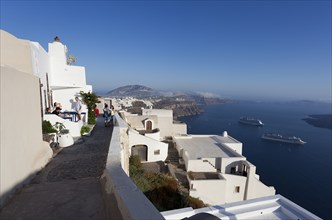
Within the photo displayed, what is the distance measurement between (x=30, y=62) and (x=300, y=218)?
1145cm

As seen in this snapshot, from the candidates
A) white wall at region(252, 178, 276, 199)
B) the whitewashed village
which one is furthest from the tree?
white wall at region(252, 178, 276, 199)

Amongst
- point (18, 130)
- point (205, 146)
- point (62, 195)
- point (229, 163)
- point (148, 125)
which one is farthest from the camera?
point (148, 125)

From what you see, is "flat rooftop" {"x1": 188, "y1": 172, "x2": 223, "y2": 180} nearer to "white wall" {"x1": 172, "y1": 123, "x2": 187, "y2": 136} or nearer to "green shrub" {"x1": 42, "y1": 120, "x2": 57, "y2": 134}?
"white wall" {"x1": 172, "y1": 123, "x2": 187, "y2": 136}

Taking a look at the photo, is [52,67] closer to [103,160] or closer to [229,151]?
[103,160]

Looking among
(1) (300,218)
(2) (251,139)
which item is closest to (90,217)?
(1) (300,218)

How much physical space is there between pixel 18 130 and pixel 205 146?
1718 cm

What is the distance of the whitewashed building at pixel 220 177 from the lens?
43.9 ft

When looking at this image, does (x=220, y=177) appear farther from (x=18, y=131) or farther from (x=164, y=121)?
(x=18, y=131)

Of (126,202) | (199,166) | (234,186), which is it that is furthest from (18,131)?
(234,186)

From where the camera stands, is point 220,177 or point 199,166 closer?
point 220,177

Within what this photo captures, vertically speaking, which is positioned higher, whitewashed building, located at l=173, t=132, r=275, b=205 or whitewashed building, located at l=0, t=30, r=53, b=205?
whitewashed building, located at l=0, t=30, r=53, b=205

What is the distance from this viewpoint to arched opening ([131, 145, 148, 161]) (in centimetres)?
1458

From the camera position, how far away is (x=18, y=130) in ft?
10.5

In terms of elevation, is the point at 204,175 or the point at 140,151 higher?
the point at 140,151
